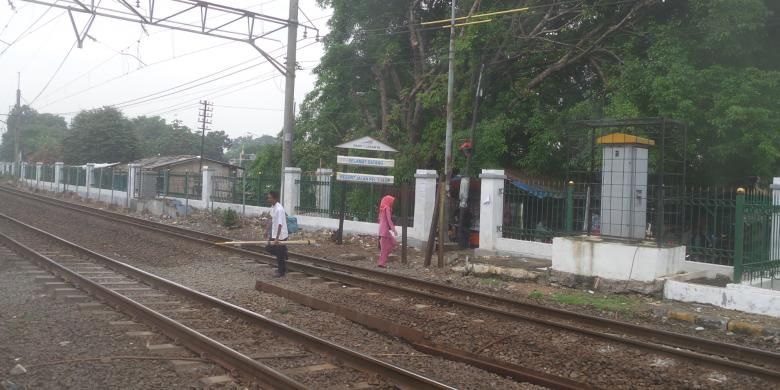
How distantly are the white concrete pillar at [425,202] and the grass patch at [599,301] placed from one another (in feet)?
24.4

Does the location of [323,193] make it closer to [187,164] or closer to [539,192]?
[539,192]

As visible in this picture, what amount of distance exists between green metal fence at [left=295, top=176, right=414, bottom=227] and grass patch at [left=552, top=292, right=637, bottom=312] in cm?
861

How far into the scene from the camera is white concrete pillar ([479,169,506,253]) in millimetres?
15844

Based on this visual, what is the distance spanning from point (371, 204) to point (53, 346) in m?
14.2

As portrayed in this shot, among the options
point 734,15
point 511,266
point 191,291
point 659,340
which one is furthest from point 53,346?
point 734,15

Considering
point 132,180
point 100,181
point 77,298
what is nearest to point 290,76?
point 77,298

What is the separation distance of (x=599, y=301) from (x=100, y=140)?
59961 mm

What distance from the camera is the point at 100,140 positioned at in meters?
61.3

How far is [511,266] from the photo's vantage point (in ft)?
44.0

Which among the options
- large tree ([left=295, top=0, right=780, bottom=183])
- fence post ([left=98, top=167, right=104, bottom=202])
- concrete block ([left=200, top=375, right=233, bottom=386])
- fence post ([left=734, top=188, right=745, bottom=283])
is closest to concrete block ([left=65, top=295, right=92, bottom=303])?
concrete block ([left=200, top=375, right=233, bottom=386])

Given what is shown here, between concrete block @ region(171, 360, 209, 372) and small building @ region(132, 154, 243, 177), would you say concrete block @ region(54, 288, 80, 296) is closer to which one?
concrete block @ region(171, 360, 209, 372)

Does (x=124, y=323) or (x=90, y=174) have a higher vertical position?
(x=90, y=174)

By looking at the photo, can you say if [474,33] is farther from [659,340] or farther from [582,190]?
[659,340]

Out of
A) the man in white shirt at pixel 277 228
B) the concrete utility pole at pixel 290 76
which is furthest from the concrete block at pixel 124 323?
the concrete utility pole at pixel 290 76
